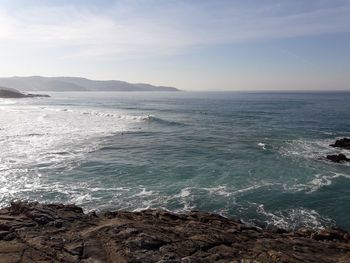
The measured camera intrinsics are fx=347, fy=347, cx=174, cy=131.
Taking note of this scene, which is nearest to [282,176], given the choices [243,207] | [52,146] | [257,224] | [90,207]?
[243,207]

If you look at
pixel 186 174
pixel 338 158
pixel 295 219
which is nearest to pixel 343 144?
pixel 338 158

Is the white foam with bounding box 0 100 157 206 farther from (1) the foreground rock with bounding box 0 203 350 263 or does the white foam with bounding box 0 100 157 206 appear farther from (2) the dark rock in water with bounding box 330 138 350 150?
(2) the dark rock in water with bounding box 330 138 350 150

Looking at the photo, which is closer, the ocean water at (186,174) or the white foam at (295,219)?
the white foam at (295,219)

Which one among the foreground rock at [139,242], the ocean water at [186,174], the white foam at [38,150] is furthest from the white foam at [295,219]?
the white foam at [38,150]

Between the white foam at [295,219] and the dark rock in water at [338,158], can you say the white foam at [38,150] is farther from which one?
the dark rock in water at [338,158]

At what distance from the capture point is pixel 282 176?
3109 centimetres

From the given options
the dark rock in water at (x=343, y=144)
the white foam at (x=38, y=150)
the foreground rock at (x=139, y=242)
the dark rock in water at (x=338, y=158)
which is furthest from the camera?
the dark rock in water at (x=343, y=144)

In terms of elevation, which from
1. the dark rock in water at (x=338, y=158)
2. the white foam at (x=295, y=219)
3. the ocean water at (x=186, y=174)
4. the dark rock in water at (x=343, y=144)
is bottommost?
the white foam at (x=295, y=219)

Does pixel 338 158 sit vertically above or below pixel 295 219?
above

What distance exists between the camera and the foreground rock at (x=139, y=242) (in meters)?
13.1

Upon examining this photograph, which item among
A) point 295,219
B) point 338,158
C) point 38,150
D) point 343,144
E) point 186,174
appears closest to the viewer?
point 295,219

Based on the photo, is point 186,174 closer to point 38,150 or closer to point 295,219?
point 295,219

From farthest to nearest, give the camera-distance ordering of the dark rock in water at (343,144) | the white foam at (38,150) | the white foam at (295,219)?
the dark rock in water at (343,144), the white foam at (38,150), the white foam at (295,219)

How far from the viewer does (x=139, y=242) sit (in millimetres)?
13945
